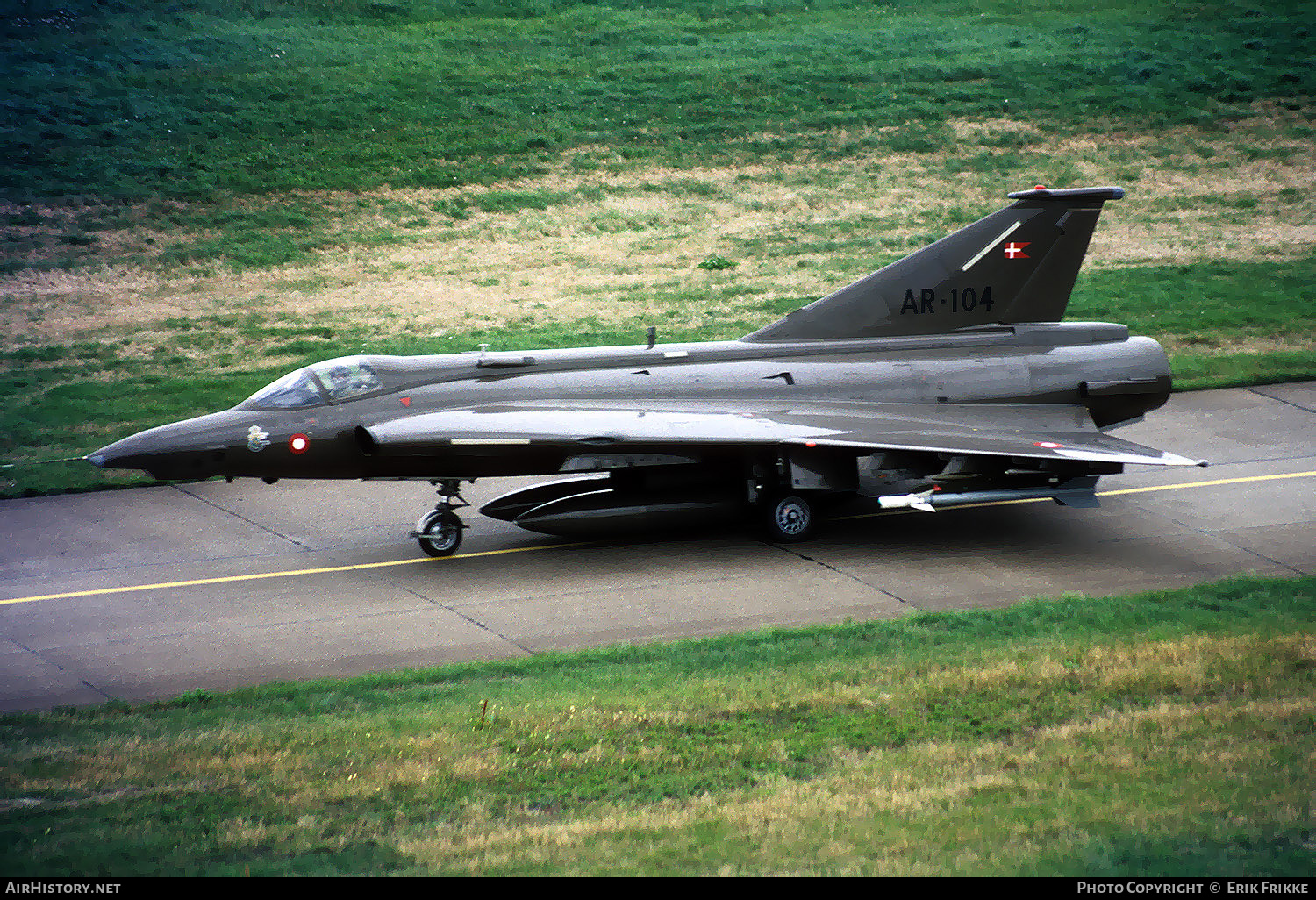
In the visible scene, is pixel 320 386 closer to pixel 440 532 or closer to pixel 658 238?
pixel 440 532

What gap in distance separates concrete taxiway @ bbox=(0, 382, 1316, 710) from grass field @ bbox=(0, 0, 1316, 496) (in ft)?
12.5

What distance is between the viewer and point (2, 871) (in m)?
9.44

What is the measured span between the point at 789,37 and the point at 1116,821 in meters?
37.0

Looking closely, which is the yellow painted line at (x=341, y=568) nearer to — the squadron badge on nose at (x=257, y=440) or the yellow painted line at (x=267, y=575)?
the yellow painted line at (x=267, y=575)

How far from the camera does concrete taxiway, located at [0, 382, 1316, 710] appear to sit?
1497 cm

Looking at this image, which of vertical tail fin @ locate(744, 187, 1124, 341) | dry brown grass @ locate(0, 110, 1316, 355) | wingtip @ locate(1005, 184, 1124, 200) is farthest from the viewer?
dry brown grass @ locate(0, 110, 1316, 355)

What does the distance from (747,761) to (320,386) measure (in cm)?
816

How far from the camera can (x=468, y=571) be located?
1716 cm

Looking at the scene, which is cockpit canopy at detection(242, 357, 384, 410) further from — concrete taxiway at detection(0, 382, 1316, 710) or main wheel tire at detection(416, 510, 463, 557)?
concrete taxiway at detection(0, 382, 1316, 710)

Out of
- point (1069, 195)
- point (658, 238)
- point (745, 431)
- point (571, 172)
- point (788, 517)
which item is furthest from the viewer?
point (571, 172)

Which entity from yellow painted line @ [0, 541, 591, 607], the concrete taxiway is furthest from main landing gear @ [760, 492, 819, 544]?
yellow painted line @ [0, 541, 591, 607]

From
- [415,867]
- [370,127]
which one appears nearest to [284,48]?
[370,127]

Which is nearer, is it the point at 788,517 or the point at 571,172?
the point at 788,517

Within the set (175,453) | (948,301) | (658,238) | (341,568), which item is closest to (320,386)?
(175,453)
